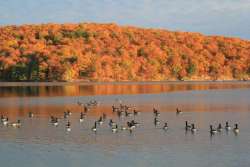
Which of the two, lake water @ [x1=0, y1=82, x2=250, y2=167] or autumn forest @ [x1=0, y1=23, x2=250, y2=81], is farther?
autumn forest @ [x1=0, y1=23, x2=250, y2=81]

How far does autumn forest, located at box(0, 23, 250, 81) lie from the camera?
131m

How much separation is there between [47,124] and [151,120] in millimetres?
7632

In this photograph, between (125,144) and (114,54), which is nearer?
(125,144)

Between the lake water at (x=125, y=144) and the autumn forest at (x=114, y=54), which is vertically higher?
the autumn forest at (x=114, y=54)

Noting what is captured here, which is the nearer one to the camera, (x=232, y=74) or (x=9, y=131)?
(x=9, y=131)

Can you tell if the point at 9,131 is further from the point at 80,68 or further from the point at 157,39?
the point at 157,39

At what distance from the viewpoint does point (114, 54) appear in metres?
153

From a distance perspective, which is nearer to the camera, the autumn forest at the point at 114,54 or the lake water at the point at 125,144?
the lake water at the point at 125,144

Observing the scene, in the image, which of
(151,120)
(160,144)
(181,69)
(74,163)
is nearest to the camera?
(74,163)

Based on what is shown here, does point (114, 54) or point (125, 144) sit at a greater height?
point (114, 54)

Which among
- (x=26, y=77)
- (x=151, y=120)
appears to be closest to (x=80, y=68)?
(x=26, y=77)

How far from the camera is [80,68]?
445 feet

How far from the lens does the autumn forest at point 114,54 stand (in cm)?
13112

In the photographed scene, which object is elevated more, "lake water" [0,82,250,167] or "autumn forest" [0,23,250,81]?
"autumn forest" [0,23,250,81]
